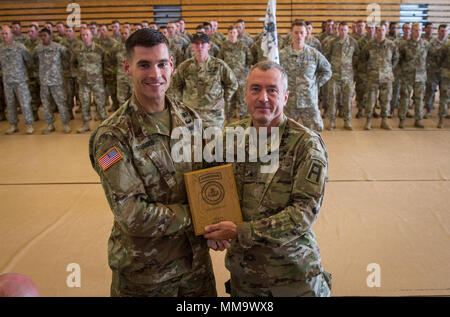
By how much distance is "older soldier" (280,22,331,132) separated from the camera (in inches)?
177

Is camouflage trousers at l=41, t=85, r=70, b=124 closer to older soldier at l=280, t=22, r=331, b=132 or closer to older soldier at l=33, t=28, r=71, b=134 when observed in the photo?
older soldier at l=33, t=28, r=71, b=134

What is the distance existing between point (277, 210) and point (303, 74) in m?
3.22

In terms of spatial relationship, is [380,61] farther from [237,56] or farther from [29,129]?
[29,129]

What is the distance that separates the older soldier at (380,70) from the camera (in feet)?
21.8

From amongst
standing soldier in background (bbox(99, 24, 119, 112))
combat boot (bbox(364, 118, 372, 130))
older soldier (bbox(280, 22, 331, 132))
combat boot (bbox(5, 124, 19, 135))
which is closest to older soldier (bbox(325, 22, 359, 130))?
combat boot (bbox(364, 118, 372, 130))

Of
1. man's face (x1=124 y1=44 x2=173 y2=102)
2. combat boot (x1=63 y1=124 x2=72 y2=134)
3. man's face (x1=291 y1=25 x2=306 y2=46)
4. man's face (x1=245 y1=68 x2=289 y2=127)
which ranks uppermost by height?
man's face (x1=291 y1=25 x2=306 y2=46)

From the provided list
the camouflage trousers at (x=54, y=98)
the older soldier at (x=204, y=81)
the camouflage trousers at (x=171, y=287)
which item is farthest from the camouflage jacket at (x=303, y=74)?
the camouflage trousers at (x=54, y=98)

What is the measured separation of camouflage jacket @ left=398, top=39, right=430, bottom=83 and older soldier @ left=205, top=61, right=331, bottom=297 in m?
6.21

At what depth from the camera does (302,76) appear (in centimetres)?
452

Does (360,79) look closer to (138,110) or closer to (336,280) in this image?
(336,280)

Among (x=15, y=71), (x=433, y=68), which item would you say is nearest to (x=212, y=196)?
(x=15, y=71)

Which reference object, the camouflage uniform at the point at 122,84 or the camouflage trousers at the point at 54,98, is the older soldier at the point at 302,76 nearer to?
the camouflage uniform at the point at 122,84

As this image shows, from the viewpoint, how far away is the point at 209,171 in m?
1.56
